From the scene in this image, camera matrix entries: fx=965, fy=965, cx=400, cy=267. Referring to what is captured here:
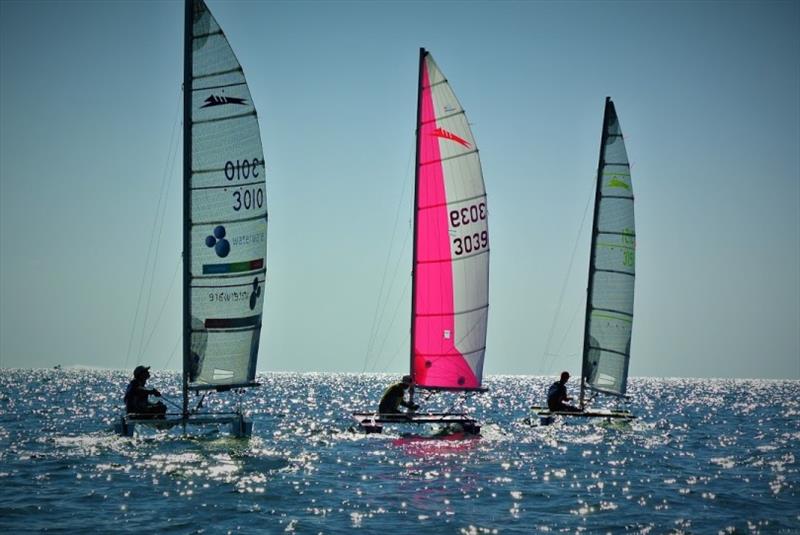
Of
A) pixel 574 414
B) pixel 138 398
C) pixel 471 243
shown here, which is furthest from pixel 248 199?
pixel 574 414

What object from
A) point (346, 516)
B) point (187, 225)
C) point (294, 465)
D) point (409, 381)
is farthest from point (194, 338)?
point (346, 516)

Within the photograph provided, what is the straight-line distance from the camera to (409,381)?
29.5m

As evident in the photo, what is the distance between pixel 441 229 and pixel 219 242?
24.3ft

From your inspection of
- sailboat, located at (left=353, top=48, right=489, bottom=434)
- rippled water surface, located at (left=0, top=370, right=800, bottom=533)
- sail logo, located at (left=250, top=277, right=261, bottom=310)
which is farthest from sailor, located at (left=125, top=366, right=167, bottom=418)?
sailboat, located at (left=353, top=48, right=489, bottom=434)

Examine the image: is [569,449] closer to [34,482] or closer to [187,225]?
[187,225]

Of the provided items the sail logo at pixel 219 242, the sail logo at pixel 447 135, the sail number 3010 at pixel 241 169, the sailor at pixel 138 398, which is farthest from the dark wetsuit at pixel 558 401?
the sailor at pixel 138 398

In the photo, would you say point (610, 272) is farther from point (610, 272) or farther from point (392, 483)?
point (392, 483)

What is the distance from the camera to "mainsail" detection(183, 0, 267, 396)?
86.1 ft

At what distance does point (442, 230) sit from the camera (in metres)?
30.3

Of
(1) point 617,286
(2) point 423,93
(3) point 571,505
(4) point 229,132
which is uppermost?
(2) point 423,93

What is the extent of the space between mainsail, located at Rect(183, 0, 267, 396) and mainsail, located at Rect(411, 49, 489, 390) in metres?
5.86

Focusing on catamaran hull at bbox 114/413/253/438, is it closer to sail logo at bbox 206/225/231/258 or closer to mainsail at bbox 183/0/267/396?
mainsail at bbox 183/0/267/396

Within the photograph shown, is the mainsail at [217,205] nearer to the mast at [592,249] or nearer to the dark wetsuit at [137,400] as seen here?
the dark wetsuit at [137,400]

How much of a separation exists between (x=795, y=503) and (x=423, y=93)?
55.0ft
